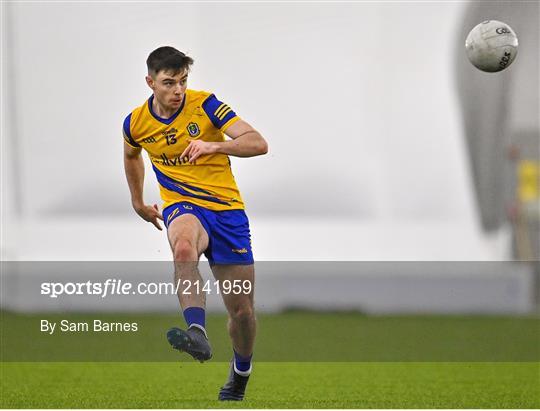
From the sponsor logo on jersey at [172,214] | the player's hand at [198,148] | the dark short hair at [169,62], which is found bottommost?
the sponsor logo on jersey at [172,214]

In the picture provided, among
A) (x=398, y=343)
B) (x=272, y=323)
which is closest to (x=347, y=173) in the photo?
(x=272, y=323)

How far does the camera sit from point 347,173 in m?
17.6

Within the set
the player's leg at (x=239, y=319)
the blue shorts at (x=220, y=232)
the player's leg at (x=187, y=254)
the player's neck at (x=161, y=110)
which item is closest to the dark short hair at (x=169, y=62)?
the player's neck at (x=161, y=110)

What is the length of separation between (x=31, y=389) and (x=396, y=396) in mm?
2727

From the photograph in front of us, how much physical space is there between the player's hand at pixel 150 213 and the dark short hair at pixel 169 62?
1045 millimetres

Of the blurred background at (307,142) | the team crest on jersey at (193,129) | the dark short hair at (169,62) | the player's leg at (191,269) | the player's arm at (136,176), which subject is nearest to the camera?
the player's leg at (191,269)

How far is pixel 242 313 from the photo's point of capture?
27.7 feet

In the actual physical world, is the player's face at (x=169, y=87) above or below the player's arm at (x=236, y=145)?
above

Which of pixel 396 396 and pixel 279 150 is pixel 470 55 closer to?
pixel 396 396

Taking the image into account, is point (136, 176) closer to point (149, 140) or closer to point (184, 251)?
point (149, 140)

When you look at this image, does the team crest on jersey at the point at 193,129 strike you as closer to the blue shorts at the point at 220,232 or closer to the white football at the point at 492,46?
the blue shorts at the point at 220,232

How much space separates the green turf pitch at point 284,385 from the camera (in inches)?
342

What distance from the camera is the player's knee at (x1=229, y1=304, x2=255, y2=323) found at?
8.40 m

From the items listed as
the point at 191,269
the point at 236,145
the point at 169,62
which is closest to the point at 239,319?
the point at 191,269
